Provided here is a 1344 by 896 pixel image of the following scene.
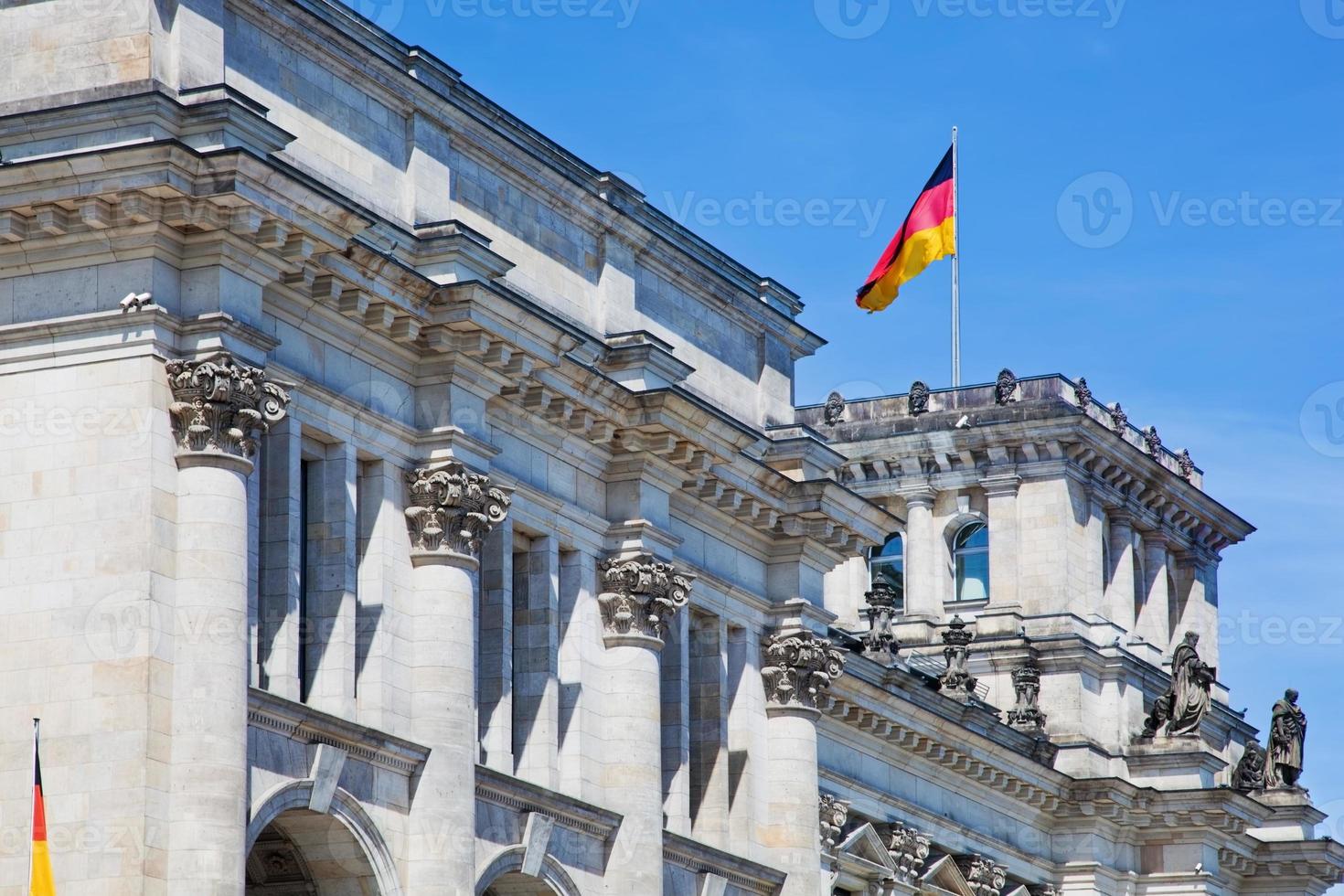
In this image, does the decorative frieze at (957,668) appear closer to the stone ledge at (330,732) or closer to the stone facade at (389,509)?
the stone facade at (389,509)

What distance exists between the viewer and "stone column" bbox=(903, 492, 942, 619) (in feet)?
250

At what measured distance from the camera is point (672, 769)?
156 ft

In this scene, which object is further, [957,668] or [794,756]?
[957,668]

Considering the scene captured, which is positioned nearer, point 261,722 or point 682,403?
point 261,722

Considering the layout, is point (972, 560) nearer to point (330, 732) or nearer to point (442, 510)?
point (442, 510)

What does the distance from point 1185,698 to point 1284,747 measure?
18.3 feet

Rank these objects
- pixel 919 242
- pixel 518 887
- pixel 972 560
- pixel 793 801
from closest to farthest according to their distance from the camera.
Result: pixel 518 887
pixel 793 801
pixel 919 242
pixel 972 560

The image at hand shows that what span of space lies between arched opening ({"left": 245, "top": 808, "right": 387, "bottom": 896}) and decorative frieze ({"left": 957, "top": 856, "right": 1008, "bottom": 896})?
2619cm

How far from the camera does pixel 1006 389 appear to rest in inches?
2987

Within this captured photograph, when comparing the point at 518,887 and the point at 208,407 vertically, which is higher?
the point at 208,407

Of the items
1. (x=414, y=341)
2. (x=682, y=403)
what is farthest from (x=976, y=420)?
(x=414, y=341)

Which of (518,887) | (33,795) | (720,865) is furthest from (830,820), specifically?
(33,795)

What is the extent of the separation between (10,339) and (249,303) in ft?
9.60

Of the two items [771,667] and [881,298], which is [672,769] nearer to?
[771,667]
